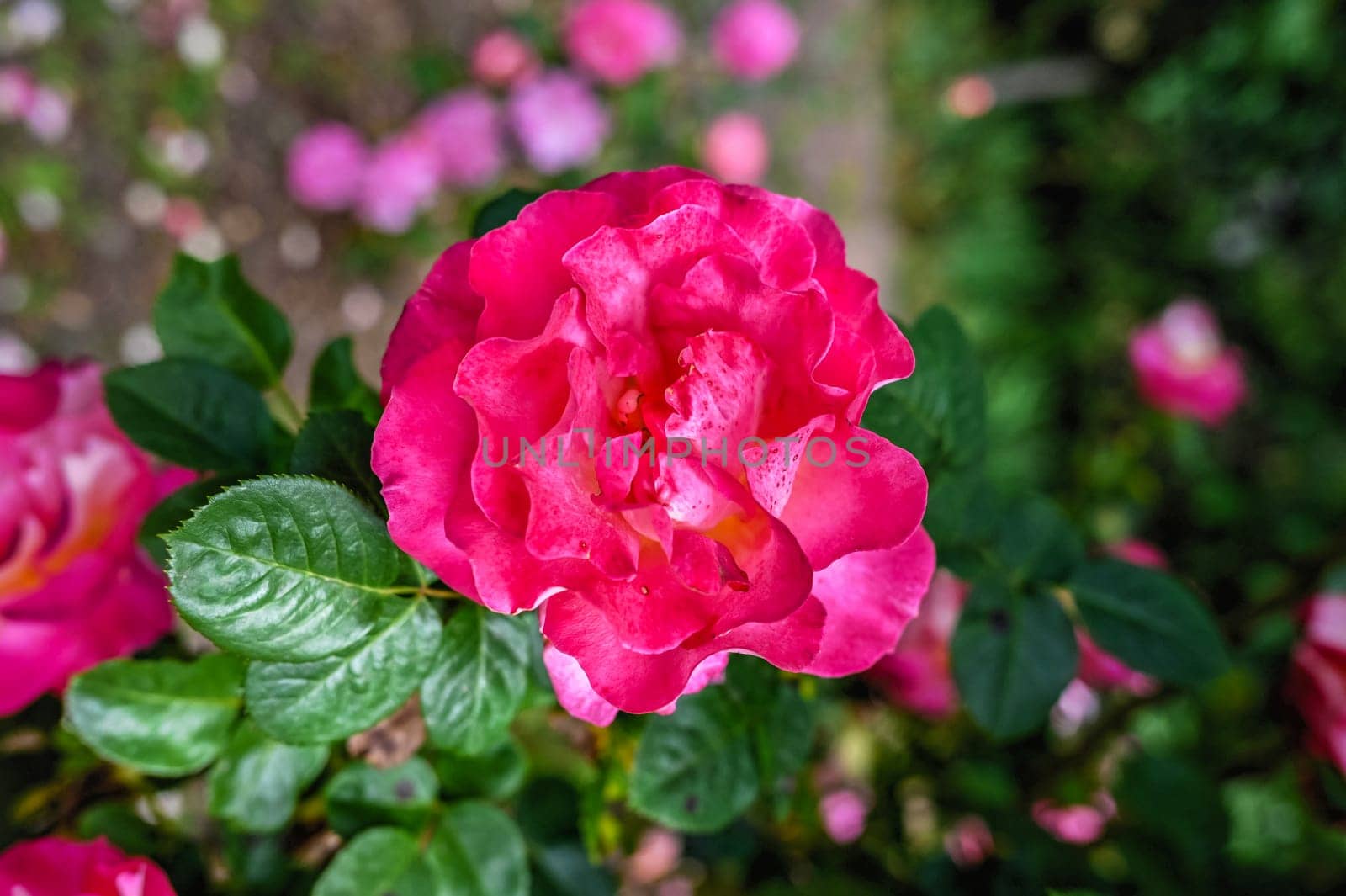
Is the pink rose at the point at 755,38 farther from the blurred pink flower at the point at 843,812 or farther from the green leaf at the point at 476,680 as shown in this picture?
the green leaf at the point at 476,680

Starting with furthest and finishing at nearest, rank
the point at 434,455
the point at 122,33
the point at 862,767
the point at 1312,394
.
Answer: the point at 1312,394, the point at 122,33, the point at 862,767, the point at 434,455

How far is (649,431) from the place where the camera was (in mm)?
315

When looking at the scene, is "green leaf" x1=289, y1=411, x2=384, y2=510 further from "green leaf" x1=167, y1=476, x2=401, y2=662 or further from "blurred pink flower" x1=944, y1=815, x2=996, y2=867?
"blurred pink flower" x1=944, y1=815, x2=996, y2=867

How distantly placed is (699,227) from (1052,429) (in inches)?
76.2

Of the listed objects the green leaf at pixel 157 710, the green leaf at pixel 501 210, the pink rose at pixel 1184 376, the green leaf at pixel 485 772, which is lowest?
the pink rose at pixel 1184 376

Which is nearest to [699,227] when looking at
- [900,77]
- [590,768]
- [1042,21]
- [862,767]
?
[590,768]

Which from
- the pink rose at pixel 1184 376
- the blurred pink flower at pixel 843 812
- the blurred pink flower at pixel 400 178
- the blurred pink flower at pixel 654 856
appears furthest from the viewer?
the blurred pink flower at pixel 400 178

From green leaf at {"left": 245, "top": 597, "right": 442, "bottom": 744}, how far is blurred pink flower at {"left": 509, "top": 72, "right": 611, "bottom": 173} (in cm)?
125

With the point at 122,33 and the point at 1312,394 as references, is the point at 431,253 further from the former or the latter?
the point at 1312,394

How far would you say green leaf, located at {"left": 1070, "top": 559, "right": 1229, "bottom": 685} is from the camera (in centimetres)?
Result: 47

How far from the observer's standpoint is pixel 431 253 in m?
1.58

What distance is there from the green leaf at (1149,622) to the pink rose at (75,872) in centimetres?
50

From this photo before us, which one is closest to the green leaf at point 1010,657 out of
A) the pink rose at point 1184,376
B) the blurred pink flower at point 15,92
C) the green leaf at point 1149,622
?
the green leaf at point 1149,622

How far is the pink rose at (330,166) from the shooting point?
1.47 m
